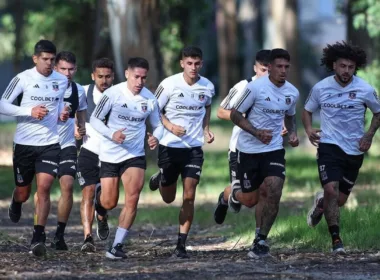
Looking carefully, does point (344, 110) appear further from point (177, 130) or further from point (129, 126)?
point (129, 126)

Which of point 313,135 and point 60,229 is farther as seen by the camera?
point 60,229

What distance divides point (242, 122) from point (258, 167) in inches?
24.9

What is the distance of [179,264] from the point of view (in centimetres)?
1472

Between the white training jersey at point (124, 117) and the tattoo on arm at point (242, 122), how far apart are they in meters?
0.84

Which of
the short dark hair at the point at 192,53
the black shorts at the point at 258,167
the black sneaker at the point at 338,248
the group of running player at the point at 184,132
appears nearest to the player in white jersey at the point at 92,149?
the group of running player at the point at 184,132

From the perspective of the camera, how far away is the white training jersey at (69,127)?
17.3m

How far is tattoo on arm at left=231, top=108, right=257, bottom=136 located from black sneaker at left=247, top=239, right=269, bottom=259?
1.18 m

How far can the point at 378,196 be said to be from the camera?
24.7 m

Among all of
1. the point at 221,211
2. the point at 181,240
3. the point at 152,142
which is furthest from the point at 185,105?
the point at 221,211

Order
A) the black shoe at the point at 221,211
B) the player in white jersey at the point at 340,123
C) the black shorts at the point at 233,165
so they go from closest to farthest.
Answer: the player in white jersey at the point at 340,123
the black shorts at the point at 233,165
the black shoe at the point at 221,211

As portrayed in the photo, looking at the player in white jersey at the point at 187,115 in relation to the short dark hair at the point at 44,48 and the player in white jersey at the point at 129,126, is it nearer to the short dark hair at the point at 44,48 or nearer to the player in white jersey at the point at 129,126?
the player in white jersey at the point at 129,126

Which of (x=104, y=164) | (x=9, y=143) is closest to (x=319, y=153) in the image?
(x=104, y=164)

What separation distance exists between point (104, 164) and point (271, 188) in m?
1.90

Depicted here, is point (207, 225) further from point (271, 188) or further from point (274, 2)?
point (274, 2)
